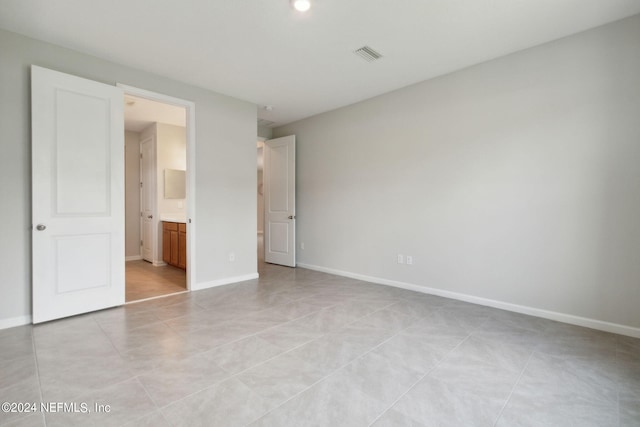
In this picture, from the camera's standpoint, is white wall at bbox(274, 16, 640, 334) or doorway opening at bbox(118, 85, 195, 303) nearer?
white wall at bbox(274, 16, 640, 334)

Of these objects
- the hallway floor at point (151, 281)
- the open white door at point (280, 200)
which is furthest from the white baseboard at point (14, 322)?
the open white door at point (280, 200)

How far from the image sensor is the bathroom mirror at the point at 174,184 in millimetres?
5883

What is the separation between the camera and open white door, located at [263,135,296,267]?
553 cm

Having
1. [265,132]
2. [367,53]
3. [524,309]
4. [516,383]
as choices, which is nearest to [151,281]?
[265,132]

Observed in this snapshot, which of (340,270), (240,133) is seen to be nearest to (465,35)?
(240,133)

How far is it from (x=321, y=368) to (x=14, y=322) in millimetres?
2941

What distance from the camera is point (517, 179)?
3.16m

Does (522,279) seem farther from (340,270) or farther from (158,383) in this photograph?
(158,383)

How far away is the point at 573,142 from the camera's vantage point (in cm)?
286

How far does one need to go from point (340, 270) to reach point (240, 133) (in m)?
2.69

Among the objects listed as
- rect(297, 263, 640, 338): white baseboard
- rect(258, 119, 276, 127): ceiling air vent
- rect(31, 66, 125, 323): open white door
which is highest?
rect(258, 119, 276, 127): ceiling air vent

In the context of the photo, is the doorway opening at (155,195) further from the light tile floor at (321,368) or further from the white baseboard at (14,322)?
the light tile floor at (321,368)

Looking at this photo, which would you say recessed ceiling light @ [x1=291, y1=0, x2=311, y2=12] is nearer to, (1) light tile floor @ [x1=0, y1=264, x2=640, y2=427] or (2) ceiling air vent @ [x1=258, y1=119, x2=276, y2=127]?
(1) light tile floor @ [x1=0, y1=264, x2=640, y2=427]

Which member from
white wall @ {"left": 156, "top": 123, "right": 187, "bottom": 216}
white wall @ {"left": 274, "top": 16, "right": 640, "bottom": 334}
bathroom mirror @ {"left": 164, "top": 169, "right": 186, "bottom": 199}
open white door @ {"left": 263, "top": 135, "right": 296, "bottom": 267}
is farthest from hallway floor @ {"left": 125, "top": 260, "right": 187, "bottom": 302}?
white wall @ {"left": 274, "top": 16, "right": 640, "bottom": 334}
